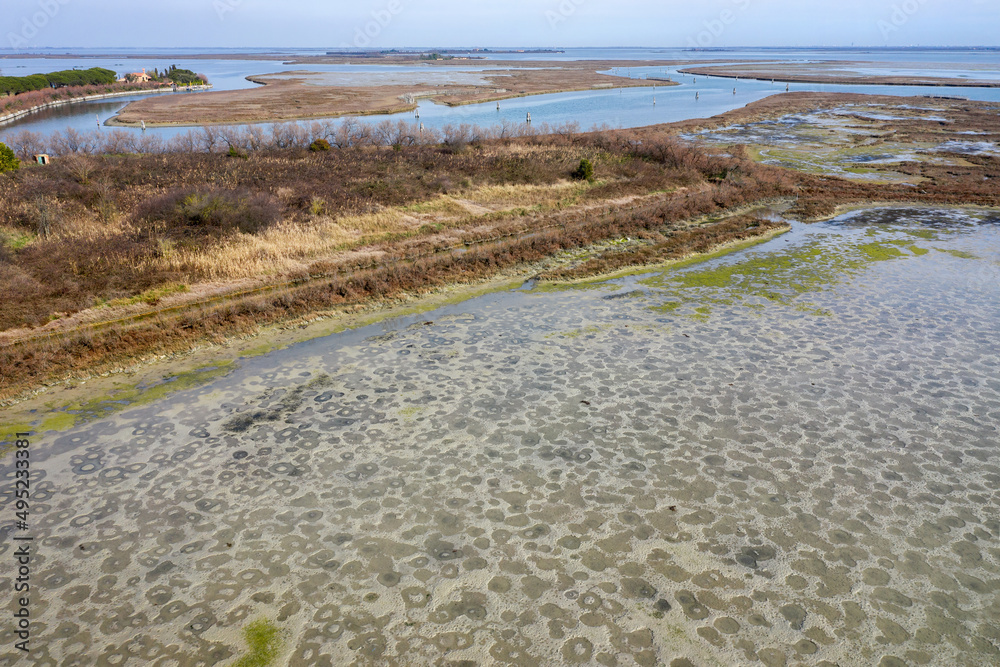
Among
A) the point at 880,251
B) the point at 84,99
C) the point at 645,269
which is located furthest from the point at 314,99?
the point at 880,251

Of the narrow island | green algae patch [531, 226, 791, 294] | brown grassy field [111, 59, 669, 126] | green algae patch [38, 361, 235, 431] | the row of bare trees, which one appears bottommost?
green algae patch [531, 226, 791, 294]

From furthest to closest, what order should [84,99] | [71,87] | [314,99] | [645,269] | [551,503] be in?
[71,87], [84,99], [314,99], [645,269], [551,503]

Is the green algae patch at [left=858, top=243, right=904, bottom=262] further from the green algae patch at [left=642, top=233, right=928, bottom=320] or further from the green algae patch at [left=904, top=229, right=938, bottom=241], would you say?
the green algae patch at [left=904, top=229, right=938, bottom=241]

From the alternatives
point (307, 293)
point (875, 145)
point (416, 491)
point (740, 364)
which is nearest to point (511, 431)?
point (416, 491)

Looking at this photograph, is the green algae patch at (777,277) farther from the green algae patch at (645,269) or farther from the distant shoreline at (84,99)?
the distant shoreline at (84,99)

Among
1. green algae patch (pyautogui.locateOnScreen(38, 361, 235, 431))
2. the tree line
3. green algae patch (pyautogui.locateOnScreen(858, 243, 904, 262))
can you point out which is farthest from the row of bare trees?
the tree line

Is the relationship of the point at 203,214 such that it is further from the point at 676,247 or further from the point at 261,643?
the point at 261,643
